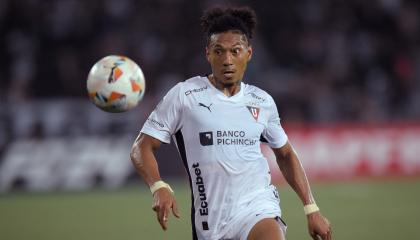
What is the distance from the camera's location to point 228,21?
18.4 ft

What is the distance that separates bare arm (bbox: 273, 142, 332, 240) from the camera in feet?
17.7

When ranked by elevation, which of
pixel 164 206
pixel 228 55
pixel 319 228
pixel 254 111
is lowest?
pixel 319 228

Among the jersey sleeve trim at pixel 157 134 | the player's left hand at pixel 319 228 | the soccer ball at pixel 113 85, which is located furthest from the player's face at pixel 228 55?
the player's left hand at pixel 319 228

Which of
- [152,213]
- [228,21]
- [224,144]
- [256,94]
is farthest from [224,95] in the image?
[152,213]

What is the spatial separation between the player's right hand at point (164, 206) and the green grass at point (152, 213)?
4.93 m

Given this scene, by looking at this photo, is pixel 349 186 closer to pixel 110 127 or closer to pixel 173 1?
pixel 110 127

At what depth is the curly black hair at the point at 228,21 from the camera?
5.61 m

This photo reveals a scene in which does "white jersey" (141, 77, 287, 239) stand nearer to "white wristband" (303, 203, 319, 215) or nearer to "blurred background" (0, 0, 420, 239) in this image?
"white wristband" (303, 203, 319, 215)

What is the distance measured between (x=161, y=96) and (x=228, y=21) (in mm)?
10393

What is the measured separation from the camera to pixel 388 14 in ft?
62.5

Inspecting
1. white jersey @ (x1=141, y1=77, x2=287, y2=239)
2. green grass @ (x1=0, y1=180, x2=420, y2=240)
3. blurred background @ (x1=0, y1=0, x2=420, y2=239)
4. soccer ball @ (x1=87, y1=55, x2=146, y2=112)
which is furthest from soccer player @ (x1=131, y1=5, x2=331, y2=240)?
blurred background @ (x1=0, y1=0, x2=420, y2=239)

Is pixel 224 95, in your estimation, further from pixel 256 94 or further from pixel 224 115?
pixel 256 94

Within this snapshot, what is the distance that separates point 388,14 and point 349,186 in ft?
18.8

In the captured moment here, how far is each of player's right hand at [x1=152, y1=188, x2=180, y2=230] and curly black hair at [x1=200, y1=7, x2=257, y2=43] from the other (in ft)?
4.17
